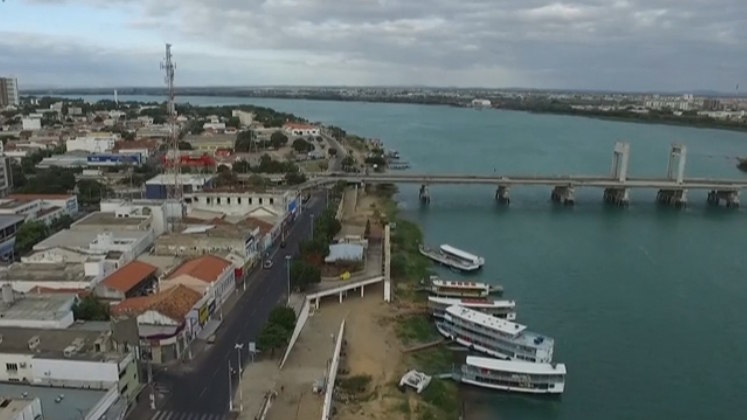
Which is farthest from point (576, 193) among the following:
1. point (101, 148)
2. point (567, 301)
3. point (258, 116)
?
point (258, 116)

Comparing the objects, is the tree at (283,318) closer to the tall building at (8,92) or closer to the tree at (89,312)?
the tree at (89,312)

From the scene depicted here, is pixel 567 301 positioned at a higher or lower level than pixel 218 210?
lower

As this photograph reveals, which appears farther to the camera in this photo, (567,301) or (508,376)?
(567,301)

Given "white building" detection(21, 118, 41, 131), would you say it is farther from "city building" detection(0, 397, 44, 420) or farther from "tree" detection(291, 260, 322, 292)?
"city building" detection(0, 397, 44, 420)

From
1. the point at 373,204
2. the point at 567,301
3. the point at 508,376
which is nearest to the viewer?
the point at 508,376

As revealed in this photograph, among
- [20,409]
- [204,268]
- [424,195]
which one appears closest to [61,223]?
[204,268]

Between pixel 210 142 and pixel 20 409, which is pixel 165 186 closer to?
pixel 20 409

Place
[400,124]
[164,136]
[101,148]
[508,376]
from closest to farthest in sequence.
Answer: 1. [508,376]
2. [101,148]
3. [164,136]
4. [400,124]

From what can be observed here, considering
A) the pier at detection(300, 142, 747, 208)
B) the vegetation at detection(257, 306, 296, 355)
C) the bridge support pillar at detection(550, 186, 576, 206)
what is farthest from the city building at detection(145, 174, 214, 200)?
the bridge support pillar at detection(550, 186, 576, 206)

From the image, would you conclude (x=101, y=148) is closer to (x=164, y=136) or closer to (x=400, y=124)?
(x=164, y=136)
